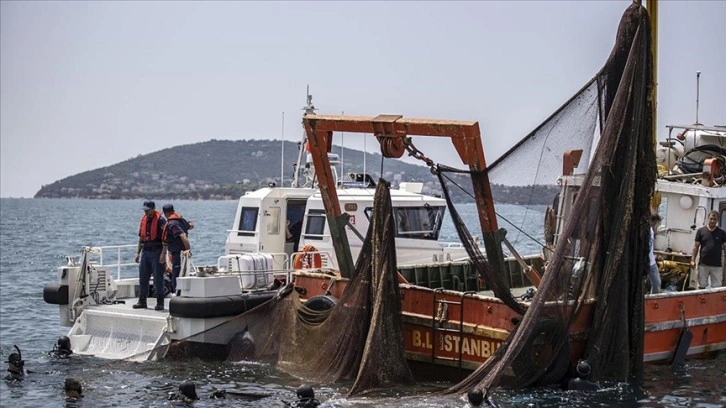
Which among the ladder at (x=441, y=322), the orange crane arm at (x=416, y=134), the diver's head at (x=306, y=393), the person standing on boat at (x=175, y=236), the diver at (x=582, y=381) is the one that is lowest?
the diver's head at (x=306, y=393)

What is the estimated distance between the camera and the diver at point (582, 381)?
556 inches

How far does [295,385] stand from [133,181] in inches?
7299

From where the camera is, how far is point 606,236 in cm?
1458

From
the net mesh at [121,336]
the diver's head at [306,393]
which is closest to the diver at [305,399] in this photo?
the diver's head at [306,393]

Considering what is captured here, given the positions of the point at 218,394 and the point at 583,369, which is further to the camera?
the point at 218,394

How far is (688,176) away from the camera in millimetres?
19422

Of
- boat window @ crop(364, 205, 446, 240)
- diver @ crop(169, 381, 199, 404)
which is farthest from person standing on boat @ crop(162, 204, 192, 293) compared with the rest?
boat window @ crop(364, 205, 446, 240)

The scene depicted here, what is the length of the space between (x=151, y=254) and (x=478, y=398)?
673 centimetres

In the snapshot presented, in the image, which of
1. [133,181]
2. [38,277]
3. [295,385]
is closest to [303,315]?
[295,385]

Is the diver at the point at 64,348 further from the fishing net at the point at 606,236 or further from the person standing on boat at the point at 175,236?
the fishing net at the point at 606,236

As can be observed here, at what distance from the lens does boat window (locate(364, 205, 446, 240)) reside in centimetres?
2014

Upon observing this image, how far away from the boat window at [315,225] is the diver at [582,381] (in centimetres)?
658

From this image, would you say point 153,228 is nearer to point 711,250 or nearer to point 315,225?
point 315,225

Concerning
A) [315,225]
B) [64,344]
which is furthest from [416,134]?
[64,344]
